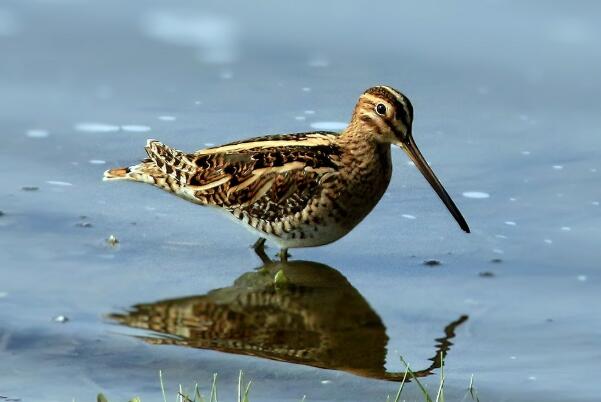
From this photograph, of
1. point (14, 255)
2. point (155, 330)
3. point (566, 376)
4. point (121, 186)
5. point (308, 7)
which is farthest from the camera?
point (308, 7)

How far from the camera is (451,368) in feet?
22.0

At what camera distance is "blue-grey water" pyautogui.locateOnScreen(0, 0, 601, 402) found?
6.73 metres

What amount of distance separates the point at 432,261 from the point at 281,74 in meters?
2.75

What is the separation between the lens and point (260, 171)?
845cm

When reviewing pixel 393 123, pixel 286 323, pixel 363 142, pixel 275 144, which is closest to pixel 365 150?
pixel 363 142

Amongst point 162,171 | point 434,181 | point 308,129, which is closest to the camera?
point 434,181

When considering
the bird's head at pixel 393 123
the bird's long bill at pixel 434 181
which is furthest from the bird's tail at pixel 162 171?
the bird's long bill at pixel 434 181

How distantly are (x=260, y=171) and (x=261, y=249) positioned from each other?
44 cm

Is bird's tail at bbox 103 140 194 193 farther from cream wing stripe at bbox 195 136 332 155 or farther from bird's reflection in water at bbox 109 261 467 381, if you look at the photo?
bird's reflection in water at bbox 109 261 467 381

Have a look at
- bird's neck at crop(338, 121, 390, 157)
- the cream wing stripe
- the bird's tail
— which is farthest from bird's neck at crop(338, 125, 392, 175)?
the bird's tail

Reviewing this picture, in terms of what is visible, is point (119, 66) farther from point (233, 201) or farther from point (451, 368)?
point (451, 368)

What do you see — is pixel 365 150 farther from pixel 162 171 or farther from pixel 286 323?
pixel 286 323

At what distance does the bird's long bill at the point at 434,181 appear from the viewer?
8164 mm

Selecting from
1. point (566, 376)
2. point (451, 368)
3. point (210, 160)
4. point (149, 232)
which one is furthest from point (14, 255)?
point (566, 376)
